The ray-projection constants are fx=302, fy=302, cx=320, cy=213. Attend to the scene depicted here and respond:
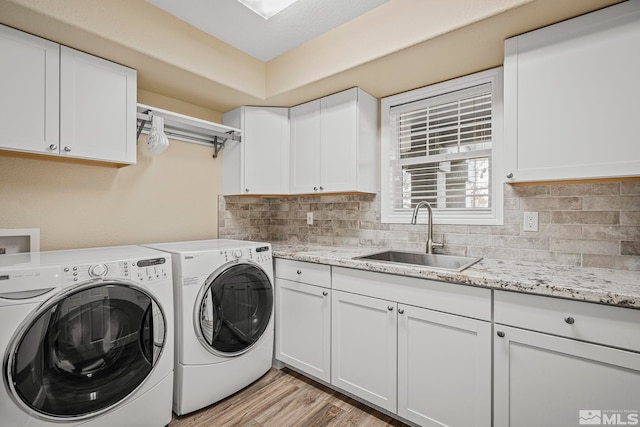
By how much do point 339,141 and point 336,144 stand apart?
34 millimetres

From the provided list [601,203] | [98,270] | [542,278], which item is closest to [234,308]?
[98,270]

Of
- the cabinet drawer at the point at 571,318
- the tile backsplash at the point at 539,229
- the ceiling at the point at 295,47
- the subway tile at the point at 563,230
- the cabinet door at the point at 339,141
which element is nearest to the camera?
the cabinet drawer at the point at 571,318

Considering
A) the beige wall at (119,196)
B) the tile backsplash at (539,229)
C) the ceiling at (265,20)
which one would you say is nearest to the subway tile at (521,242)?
the tile backsplash at (539,229)

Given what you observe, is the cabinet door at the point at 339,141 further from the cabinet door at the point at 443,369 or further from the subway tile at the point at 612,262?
the subway tile at the point at 612,262

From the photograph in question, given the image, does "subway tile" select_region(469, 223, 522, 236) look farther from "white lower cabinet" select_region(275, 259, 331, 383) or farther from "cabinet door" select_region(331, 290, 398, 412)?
"white lower cabinet" select_region(275, 259, 331, 383)

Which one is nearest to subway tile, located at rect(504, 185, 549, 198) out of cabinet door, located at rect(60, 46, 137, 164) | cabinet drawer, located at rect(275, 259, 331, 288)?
cabinet drawer, located at rect(275, 259, 331, 288)

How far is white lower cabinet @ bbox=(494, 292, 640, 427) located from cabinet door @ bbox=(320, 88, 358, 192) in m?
1.32

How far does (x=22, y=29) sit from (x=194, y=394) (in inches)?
84.6

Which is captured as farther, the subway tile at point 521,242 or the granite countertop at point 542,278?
the subway tile at point 521,242

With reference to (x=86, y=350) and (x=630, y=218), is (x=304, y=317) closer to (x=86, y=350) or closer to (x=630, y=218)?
(x=86, y=350)

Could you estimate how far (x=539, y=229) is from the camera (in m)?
1.79

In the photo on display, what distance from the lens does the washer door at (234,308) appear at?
5.92 feet

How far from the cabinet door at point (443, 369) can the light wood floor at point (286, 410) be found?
28cm

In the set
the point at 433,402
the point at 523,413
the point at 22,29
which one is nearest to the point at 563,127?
the point at 523,413
